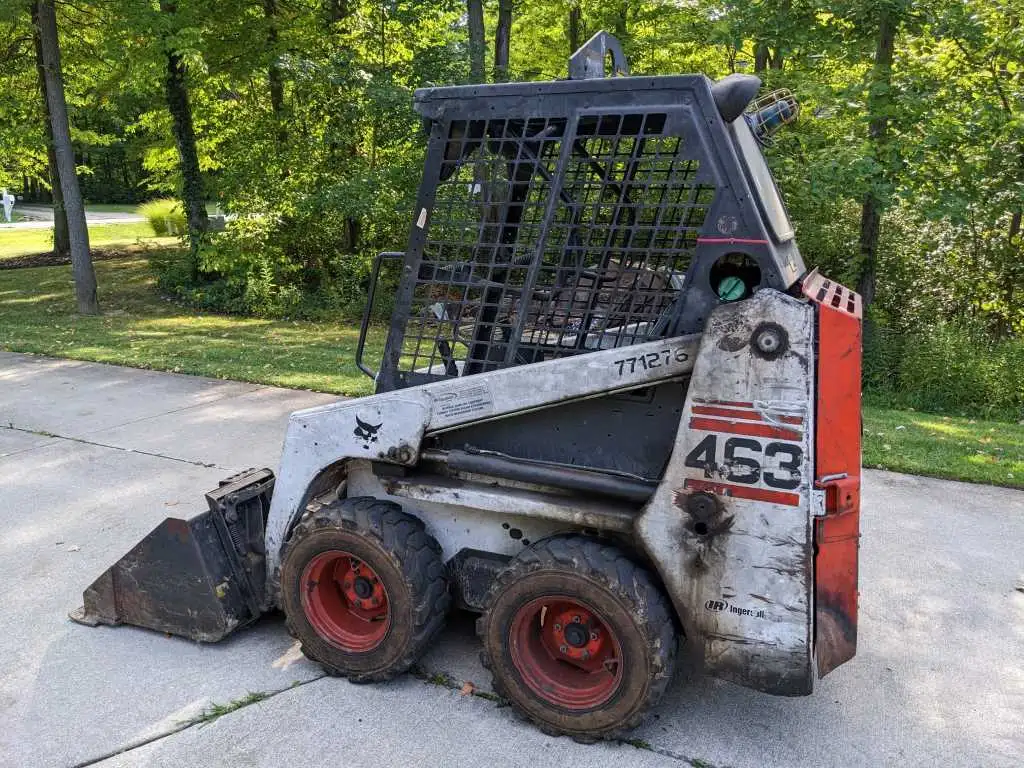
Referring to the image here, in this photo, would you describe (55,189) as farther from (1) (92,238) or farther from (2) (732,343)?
(2) (732,343)

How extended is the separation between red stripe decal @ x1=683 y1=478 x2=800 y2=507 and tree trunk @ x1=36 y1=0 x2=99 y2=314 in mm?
13257

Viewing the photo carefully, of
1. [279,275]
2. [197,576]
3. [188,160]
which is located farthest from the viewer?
[188,160]

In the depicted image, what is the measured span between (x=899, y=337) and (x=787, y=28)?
164 inches

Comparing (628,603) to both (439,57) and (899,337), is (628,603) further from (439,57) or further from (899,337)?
(439,57)

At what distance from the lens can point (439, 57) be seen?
13.3 m

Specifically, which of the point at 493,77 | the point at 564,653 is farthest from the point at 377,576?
the point at 493,77

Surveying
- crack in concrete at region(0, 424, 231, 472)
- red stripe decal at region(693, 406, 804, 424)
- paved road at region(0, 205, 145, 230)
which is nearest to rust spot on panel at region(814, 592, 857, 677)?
red stripe decal at region(693, 406, 804, 424)

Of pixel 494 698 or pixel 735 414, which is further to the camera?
pixel 494 698

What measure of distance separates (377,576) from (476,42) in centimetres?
1177

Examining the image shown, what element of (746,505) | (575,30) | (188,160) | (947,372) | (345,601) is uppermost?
(575,30)

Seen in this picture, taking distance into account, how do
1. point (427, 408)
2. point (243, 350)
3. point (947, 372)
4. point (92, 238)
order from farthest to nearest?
point (92, 238) < point (243, 350) < point (947, 372) < point (427, 408)

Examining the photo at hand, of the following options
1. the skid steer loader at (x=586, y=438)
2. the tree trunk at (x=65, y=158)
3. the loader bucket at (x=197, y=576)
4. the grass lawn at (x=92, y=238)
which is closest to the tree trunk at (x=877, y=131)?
the skid steer loader at (x=586, y=438)

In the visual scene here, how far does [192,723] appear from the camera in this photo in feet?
11.1

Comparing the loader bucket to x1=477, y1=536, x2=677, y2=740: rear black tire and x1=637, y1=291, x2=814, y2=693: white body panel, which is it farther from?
x1=637, y1=291, x2=814, y2=693: white body panel
